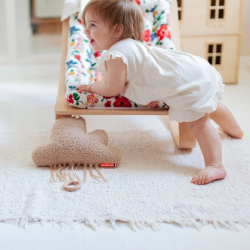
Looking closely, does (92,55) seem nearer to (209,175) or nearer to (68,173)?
(68,173)

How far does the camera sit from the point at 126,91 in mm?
1437

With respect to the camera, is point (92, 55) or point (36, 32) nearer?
point (92, 55)

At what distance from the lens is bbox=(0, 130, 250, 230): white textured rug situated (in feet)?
3.58

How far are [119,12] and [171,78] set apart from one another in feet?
1.01

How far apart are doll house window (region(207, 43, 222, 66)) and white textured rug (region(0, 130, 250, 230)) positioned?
1036 millimetres

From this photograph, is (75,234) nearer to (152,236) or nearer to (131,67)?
(152,236)

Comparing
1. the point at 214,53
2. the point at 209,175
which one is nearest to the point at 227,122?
the point at 209,175

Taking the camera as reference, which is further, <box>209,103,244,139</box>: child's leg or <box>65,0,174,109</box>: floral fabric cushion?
<box>209,103,244,139</box>: child's leg

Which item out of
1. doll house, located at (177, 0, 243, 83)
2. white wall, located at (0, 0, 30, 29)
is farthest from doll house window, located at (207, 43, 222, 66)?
white wall, located at (0, 0, 30, 29)

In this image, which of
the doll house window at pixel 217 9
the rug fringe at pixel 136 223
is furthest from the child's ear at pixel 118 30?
the doll house window at pixel 217 9

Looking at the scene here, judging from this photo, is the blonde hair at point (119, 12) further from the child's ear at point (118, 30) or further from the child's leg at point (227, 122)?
the child's leg at point (227, 122)

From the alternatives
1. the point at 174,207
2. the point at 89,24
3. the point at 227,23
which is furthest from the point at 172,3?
the point at 174,207

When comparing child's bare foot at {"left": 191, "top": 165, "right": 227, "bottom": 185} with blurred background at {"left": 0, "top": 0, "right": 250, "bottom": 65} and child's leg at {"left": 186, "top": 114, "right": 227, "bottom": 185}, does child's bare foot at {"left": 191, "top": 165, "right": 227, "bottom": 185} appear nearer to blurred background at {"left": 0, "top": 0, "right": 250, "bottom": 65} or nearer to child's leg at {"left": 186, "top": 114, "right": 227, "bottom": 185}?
child's leg at {"left": 186, "top": 114, "right": 227, "bottom": 185}

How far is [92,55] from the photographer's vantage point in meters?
1.88
